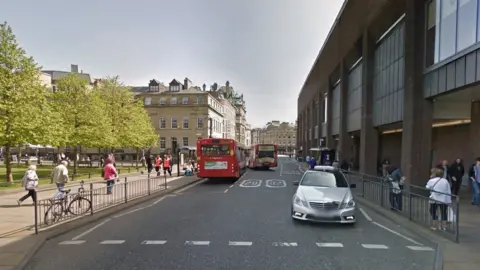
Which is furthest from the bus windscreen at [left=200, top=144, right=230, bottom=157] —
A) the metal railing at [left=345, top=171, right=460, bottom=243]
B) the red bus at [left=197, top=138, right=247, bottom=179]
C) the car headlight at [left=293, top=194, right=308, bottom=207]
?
the car headlight at [left=293, top=194, right=308, bottom=207]

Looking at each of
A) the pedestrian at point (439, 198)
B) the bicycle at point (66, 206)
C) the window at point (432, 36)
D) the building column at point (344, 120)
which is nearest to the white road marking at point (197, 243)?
the bicycle at point (66, 206)

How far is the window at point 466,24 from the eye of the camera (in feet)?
44.9

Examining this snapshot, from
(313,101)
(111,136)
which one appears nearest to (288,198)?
(111,136)

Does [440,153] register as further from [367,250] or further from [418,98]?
[367,250]

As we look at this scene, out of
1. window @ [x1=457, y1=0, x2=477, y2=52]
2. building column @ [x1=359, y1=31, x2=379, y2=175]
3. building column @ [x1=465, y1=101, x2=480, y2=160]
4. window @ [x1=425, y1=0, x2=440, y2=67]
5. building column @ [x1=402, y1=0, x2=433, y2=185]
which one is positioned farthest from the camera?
building column @ [x1=359, y1=31, x2=379, y2=175]

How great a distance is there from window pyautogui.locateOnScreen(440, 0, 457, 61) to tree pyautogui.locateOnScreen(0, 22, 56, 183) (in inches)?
820

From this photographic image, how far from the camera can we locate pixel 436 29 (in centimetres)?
1700

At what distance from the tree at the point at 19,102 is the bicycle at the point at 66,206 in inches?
420

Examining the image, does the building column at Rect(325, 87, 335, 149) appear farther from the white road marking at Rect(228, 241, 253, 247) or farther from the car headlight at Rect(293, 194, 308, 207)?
the white road marking at Rect(228, 241, 253, 247)

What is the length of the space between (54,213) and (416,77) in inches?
644

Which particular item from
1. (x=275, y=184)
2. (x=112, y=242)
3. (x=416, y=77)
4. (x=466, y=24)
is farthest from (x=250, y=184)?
(x=112, y=242)

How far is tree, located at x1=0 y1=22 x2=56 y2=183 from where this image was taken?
20.2 metres

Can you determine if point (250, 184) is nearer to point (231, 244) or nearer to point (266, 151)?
point (231, 244)

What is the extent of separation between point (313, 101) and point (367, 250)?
197 feet
